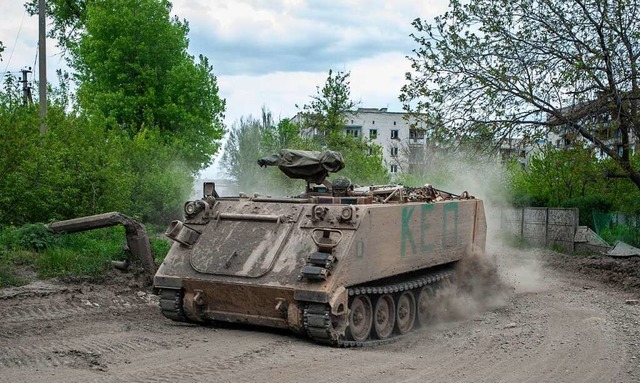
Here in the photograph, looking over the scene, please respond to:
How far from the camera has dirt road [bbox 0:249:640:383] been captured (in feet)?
25.7

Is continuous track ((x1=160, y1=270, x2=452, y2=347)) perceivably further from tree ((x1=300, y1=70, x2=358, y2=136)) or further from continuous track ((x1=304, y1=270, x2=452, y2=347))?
tree ((x1=300, y1=70, x2=358, y2=136))

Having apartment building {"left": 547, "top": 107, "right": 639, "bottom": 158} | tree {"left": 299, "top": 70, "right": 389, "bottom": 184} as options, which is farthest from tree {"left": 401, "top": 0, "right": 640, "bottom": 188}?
tree {"left": 299, "top": 70, "right": 389, "bottom": 184}

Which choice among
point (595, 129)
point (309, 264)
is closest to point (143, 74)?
point (595, 129)

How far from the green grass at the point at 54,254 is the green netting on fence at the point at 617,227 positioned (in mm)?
13871

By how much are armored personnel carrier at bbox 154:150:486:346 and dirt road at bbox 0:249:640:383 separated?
0.31 m

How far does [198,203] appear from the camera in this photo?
35.8ft

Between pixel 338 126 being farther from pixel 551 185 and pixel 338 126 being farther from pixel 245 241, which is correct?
pixel 245 241

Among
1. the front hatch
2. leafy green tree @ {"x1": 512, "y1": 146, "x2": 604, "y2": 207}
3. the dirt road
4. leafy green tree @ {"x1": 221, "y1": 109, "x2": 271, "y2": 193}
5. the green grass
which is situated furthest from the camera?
leafy green tree @ {"x1": 221, "y1": 109, "x2": 271, "y2": 193}

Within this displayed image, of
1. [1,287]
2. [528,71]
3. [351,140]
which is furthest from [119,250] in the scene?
[351,140]

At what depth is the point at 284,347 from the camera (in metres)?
A: 9.12

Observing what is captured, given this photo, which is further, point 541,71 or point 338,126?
point 338,126

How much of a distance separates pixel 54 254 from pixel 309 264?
584 cm

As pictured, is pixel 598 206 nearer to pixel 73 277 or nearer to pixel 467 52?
pixel 467 52

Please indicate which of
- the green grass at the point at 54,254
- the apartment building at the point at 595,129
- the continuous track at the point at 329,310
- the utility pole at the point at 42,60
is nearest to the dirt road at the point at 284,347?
the continuous track at the point at 329,310
